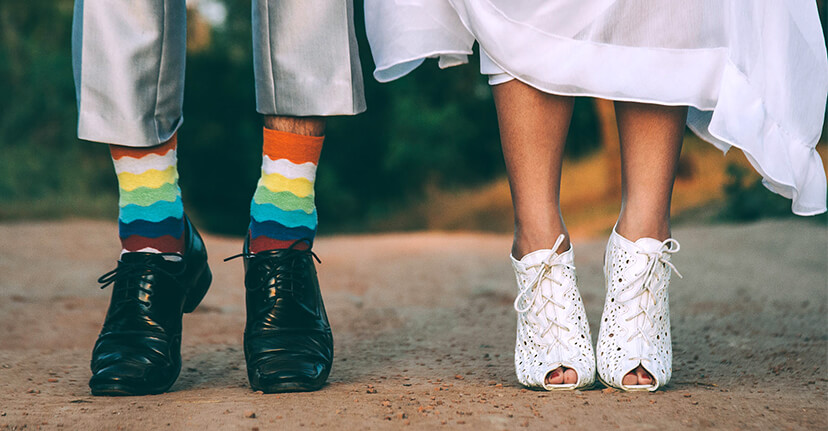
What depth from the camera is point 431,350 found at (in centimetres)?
150

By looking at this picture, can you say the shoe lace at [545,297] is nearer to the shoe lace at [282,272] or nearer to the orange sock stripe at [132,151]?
the shoe lace at [282,272]

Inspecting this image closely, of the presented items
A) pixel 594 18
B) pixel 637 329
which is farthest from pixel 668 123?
pixel 637 329

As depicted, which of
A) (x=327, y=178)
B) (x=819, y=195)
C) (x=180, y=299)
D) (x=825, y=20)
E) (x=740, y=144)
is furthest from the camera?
(x=327, y=178)

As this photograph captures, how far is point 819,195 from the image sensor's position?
3.59 ft

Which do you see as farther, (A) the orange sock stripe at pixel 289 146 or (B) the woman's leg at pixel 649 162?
(A) the orange sock stripe at pixel 289 146

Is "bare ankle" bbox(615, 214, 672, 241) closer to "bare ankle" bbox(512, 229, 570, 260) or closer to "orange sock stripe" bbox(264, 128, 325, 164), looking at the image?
"bare ankle" bbox(512, 229, 570, 260)

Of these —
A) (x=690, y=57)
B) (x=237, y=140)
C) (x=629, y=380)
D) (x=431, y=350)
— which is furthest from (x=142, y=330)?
(x=237, y=140)

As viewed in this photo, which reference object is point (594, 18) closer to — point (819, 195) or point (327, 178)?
point (819, 195)

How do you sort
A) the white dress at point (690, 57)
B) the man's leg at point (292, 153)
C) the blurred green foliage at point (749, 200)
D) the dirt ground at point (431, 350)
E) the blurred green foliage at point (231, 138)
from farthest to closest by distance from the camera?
the blurred green foliage at point (231, 138) < the blurred green foliage at point (749, 200) < the man's leg at point (292, 153) < the white dress at point (690, 57) < the dirt ground at point (431, 350)

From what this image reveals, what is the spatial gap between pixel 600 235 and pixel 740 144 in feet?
20.0

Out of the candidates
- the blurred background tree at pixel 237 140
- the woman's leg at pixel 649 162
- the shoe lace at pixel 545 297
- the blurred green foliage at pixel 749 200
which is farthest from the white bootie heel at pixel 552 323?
the blurred background tree at pixel 237 140

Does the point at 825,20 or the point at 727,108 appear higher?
the point at 825,20

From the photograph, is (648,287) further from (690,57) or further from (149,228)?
(149,228)

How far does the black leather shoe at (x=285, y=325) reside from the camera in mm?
1061
